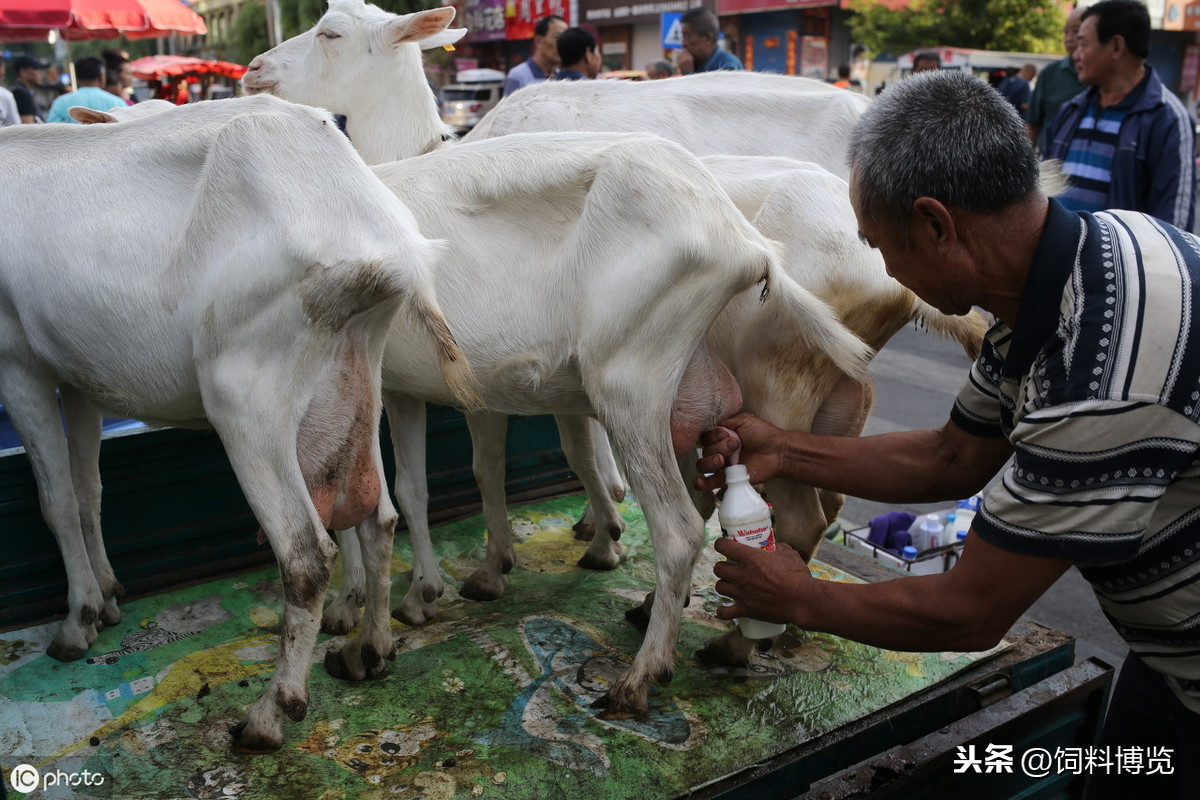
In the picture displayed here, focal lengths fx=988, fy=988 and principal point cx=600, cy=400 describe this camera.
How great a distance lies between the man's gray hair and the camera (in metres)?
1.73

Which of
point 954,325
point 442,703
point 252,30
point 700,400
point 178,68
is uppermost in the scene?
point 252,30

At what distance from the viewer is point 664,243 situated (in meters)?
2.70

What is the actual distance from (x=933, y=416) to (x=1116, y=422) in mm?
5759

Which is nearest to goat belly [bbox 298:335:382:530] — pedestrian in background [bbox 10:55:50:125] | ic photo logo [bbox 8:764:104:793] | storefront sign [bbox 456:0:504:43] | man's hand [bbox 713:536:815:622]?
ic photo logo [bbox 8:764:104:793]

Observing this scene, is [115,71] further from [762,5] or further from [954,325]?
[762,5]

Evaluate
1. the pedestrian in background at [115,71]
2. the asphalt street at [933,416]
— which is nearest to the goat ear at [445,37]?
the asphalt street at [933,416]

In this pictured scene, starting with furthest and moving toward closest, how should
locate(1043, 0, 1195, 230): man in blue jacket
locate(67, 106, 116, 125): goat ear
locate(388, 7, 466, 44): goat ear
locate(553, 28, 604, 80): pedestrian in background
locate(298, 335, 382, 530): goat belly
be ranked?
locate(553, 28, 604, 80): pedestrian in background, locate(1043, 0, 1195, 230): man in blue jacket, locate(388, 7, 466, 44): goat ear, locate(67, 106, 116, 125): goat ear, locate(298, 335, 382, 530): goat belly

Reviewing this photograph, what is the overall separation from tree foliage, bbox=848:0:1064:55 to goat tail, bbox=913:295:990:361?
2681 centimetres

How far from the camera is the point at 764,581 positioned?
6.89 feet

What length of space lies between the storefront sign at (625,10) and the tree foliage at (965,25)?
19.6ft

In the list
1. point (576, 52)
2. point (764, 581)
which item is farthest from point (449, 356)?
point (576, 52)

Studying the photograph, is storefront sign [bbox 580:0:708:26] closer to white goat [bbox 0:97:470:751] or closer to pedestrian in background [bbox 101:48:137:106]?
pedestrian in background [bbox 101:48:137:106]

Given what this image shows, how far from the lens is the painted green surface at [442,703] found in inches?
98.5

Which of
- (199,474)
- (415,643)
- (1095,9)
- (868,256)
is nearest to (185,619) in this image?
(199,474)
